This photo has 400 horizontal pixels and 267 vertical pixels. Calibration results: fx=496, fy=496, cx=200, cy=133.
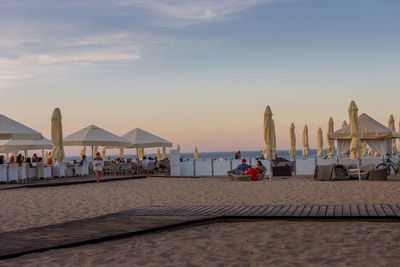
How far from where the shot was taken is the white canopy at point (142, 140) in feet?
87.7

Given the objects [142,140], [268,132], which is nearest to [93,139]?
[142,140]

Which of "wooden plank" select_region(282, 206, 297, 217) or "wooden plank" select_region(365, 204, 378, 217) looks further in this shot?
"wooden plank" select_region(282, 206, 297, 217)

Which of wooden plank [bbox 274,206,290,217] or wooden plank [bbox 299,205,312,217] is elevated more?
wooden plank [bbox 274,206,290,217]

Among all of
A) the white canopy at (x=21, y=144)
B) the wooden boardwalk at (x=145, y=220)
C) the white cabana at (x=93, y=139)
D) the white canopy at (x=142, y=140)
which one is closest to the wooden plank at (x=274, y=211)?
the wooden boardwalk at (x=145, y=220)

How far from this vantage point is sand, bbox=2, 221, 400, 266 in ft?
18.1

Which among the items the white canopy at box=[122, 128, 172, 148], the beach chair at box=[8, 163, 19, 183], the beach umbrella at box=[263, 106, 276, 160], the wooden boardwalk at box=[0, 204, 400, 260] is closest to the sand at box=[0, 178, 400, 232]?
the wooden boardwalk at box=[0, 204, 400, 260]

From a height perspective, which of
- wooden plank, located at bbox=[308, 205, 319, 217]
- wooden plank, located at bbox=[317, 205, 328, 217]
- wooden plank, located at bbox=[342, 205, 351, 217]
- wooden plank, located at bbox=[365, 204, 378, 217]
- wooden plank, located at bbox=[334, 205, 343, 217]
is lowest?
wooden plank, located at bbox=[365, 204, 378, 217]

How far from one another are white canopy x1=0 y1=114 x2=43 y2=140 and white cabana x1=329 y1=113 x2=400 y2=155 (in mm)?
12448

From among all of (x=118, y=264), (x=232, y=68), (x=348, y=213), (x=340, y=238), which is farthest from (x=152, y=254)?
(x=232, y=68)

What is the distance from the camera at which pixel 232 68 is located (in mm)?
25906

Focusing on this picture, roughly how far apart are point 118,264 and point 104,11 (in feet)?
56.8

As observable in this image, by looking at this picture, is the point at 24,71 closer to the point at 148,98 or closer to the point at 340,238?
the point at 148,98

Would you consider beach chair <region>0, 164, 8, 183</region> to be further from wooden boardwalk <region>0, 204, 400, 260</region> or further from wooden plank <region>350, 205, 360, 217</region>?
wooden plank <region>350, 205, 360, 217</region>

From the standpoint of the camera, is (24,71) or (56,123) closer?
(56,123)
